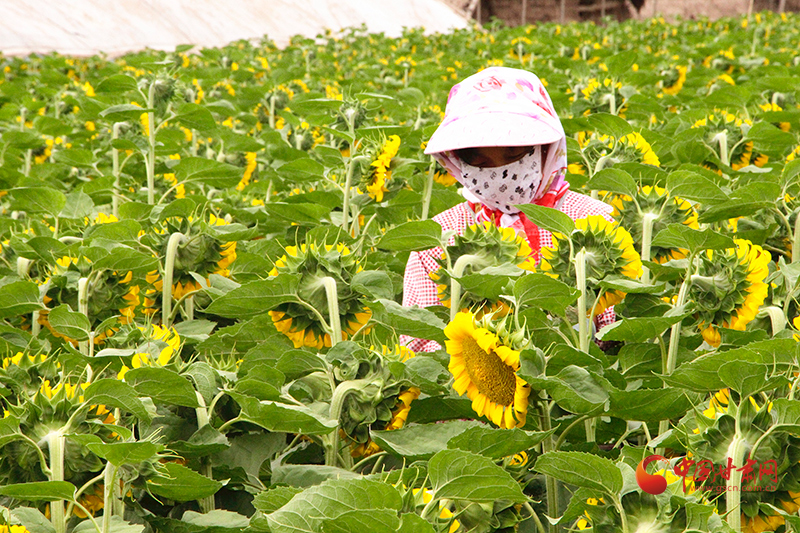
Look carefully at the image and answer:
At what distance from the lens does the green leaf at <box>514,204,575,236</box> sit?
4.58 feet

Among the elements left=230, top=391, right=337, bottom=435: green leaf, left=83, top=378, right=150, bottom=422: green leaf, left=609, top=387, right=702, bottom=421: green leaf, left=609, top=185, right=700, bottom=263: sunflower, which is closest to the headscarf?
left=609, top=185, right=700, bottom=263: sunflower

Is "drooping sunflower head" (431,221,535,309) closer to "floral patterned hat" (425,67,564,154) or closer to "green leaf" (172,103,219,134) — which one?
"floral patterned hat" (425,67,564,154)

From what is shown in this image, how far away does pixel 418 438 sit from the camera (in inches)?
49.3

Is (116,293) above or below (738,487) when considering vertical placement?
below

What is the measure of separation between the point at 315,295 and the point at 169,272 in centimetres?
56

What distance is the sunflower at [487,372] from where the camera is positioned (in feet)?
3.92

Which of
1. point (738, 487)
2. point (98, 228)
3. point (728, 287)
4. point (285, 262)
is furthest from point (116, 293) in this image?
point (738, 487)

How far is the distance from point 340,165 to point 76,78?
603 centimetres

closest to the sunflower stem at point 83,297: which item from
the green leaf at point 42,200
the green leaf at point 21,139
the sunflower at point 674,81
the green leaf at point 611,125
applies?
the green leaf at point 42,200

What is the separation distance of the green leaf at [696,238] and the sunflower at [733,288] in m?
0.03

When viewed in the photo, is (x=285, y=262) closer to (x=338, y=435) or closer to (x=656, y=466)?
(x=338, y=435)

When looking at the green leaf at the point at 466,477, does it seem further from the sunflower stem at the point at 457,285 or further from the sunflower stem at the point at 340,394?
the sunflower stem at the point at 457,285

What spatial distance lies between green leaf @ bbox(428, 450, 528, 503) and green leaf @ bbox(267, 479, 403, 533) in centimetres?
7

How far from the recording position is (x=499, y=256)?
145 centimetres
